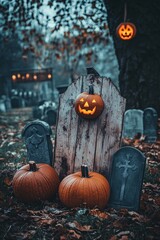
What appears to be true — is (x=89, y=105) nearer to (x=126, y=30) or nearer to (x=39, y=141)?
(x=39, y=141)

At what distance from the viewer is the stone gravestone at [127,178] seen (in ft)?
11.6

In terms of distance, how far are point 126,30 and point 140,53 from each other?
0.92 metres

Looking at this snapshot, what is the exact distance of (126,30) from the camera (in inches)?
289

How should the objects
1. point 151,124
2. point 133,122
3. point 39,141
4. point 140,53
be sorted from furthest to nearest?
point 133,122
point 140,53
point 151,124
point 39,141

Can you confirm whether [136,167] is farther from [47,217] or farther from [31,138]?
[31,138]

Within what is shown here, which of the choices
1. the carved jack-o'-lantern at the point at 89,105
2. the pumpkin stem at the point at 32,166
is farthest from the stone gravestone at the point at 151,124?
the pumpkin stem at the point at 32,166

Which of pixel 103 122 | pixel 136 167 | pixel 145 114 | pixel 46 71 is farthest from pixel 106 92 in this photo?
pixel 46 71

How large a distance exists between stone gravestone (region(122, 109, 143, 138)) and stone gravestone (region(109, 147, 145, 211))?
4360mm

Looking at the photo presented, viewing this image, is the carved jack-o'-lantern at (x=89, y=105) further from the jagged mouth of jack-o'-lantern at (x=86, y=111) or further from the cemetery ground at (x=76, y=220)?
the cemetery ground at (x=76, y=220)

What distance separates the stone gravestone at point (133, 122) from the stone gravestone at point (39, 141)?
4.23 metres

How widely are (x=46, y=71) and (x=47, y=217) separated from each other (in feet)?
65.9

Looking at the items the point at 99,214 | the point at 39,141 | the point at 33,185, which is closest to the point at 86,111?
the point at 39,141

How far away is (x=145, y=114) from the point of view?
7672mm

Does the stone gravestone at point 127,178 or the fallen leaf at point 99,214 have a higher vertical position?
the stone gravestone at point 127,178
